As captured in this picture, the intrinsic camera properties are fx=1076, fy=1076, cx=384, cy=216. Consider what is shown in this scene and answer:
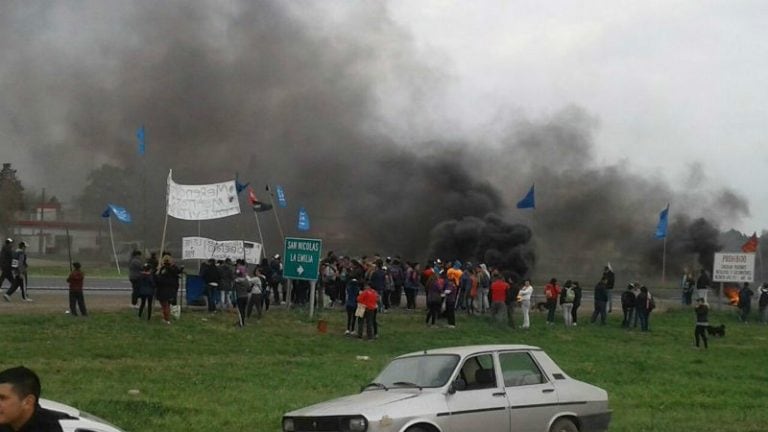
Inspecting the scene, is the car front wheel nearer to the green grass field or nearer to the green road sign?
the green grass field

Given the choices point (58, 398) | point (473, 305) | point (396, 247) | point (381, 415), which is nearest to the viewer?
point (381, 415)

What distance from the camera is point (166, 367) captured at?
2225 centimetres

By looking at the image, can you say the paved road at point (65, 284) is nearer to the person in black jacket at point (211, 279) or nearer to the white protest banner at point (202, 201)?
the white protest banner at point (202, 201)

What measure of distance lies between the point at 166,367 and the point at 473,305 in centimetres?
1489

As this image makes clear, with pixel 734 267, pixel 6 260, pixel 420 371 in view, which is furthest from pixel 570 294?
pixel 420 371

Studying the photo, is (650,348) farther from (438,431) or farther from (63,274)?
(63,274)

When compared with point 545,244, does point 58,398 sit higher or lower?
lower

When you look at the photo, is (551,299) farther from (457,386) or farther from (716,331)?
(457,386)

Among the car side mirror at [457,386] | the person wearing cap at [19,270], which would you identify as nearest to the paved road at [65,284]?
the person wearing cap at [19,270]

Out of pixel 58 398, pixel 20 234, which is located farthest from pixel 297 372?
pixel 20 234

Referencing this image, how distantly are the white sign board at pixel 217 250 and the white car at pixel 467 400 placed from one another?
1902 centimetres

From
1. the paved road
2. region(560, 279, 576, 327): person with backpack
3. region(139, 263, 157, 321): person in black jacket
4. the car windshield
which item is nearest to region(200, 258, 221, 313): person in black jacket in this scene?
region(139, 263, 157, 321): person in black jacket

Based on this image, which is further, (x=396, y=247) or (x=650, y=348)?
(x=396, y=247)

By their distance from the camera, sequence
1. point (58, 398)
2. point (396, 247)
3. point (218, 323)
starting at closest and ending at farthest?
point (58, 398), point (218, 323), point (396, 247)
